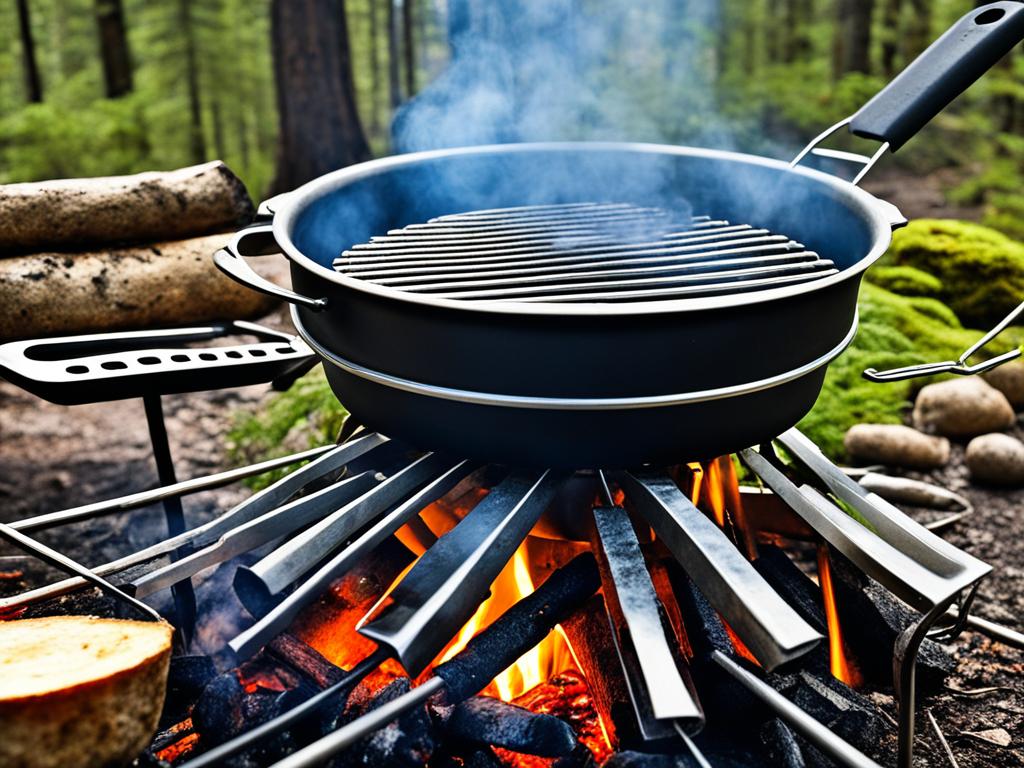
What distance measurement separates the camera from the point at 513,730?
1.49 m

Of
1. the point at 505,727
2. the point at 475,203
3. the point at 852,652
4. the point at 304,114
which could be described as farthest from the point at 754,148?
the point at 505,727

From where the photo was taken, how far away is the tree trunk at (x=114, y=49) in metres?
10.3

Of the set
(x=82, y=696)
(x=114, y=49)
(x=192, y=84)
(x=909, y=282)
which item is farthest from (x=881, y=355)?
(x=192, y=84)

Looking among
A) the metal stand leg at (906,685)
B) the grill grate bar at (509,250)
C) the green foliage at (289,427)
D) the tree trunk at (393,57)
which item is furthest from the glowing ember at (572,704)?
the tree trunk at (393,57)

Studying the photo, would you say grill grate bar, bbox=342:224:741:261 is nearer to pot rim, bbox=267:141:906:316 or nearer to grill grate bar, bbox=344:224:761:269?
grill grate bar, bbox=344:224:761:269

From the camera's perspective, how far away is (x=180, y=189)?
254cm

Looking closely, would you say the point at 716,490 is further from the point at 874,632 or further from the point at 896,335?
the point at 896,335

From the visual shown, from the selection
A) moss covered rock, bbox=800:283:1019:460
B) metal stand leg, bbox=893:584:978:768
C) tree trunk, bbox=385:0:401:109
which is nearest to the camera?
metal stand leg, bbox=893:584:978:768

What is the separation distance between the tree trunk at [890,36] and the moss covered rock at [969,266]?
331 inches

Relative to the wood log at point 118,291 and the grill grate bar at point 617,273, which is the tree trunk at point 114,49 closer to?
the wood log at point 118,291

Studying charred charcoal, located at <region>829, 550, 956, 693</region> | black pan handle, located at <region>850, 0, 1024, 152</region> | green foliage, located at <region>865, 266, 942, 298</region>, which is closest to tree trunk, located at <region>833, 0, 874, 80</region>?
green foliage, located at <region>865, 266, 942, 298</region>

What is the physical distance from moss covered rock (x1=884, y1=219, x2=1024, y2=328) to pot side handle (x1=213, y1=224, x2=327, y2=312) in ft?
11.5

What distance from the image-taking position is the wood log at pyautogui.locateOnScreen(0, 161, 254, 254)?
2.38 meters

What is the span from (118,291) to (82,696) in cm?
162
